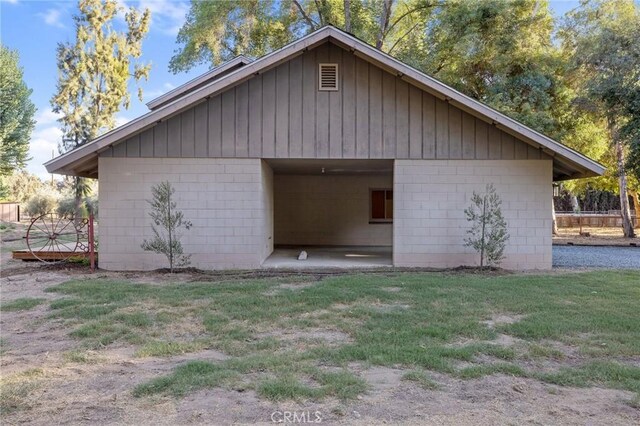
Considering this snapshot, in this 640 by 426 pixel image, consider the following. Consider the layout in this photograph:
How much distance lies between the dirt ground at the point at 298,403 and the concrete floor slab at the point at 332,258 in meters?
6.56

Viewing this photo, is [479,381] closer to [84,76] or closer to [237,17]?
[237,17]

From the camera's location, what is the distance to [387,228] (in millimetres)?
16406

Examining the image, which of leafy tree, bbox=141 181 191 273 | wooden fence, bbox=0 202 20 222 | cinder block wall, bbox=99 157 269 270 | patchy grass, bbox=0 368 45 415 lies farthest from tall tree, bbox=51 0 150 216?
patchy grass, bbox=0 368 45 415

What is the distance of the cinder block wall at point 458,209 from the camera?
10344 mm

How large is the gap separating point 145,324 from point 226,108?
599 cm

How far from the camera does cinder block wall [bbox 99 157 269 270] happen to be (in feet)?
33.4

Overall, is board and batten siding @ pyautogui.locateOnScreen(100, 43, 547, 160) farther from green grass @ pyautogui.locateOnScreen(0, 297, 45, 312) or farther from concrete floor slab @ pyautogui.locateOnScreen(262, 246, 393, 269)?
green grass @ pyautogui.locateOnScreen(0, 297, 45, 312)

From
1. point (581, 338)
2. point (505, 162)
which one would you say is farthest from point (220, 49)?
point (581, 338)

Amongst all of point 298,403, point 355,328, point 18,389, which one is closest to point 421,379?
point 298,403

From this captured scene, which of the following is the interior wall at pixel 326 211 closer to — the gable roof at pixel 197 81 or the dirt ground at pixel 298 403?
the gable roof at pixel 197 81

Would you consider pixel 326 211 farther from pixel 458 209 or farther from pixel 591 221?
pixel 591 221

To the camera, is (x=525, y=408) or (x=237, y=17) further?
(x=237, y=17)

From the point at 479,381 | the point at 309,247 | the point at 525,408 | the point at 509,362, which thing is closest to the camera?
the point at 525,408

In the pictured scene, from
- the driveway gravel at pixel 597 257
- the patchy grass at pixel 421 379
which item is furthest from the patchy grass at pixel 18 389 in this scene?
the driveway gravel at pixel 597 257
